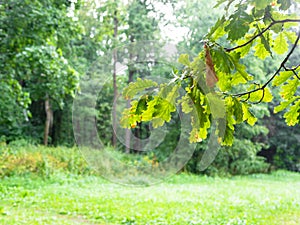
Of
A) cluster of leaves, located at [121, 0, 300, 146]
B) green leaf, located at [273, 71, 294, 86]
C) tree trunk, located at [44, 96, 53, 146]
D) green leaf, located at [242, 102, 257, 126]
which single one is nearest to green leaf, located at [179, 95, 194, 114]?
cluster of leaves, located at [121, 0, 300, 146]

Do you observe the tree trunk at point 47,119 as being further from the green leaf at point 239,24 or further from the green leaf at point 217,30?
the green leaf at point 239,24

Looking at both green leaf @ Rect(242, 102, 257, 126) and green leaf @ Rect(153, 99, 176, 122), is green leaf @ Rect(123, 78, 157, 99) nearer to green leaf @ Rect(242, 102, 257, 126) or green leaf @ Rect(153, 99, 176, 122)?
green leaf @ Rect(153, 99, 176, 122)

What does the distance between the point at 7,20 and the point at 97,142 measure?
414cm

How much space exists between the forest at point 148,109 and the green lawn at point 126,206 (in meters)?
0.03

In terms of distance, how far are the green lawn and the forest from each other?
3 centimetres

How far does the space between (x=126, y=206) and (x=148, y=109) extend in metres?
5.06

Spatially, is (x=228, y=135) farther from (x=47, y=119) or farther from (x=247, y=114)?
(x=47, y=119)

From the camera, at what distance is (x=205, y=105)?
116 cm

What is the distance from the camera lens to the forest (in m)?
1.16

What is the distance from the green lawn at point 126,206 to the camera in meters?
5.05

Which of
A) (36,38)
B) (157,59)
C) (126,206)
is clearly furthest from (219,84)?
(36,38)

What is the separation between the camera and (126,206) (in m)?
5.99

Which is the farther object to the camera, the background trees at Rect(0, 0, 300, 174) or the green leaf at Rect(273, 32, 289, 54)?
the green leaf at Rect(273, 32, 289, 54)

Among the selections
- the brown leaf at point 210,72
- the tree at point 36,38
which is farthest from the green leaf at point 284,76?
the tree at point 36,38
